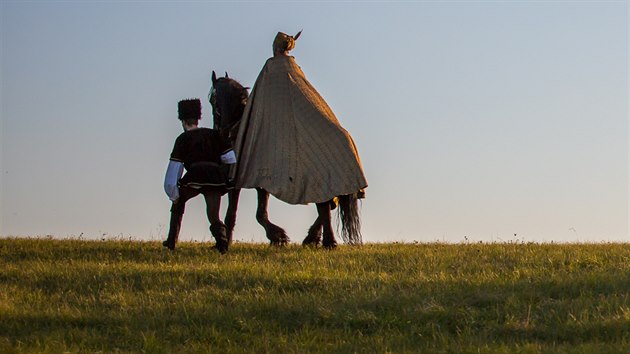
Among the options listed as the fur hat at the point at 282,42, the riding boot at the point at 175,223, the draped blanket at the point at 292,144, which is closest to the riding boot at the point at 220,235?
the riding boot at the point at 175,223

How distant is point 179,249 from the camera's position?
1639 centimetres

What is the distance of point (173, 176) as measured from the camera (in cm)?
1582

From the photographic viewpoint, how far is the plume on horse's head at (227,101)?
17188 millimetres

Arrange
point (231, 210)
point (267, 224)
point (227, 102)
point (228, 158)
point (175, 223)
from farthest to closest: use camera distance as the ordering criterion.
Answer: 1. point (227, 102)
2. point (231, 210)
3. point (267, 224)
4. point (175, 223)
5. point (228, 158)

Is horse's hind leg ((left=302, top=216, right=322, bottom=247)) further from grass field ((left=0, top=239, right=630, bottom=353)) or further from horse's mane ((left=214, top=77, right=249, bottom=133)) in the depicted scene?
horse's mane ((left=214, top=77, right=249, bottom=133))

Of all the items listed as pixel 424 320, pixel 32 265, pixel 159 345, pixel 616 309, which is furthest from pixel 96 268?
pixel 616 309

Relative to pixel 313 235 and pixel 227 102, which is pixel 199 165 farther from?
pixel 313 235

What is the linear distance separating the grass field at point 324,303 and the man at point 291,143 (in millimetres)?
1285

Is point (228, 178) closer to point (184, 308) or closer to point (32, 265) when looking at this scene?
point (32, 265)

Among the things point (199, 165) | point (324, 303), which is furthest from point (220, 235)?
point (324, 303)

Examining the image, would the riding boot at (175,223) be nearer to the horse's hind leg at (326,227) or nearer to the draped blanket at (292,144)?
the draped blanket at (292,144)

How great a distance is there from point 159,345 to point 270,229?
6.30 meters

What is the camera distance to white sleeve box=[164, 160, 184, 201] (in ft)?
51.9

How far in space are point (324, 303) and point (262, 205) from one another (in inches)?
208
